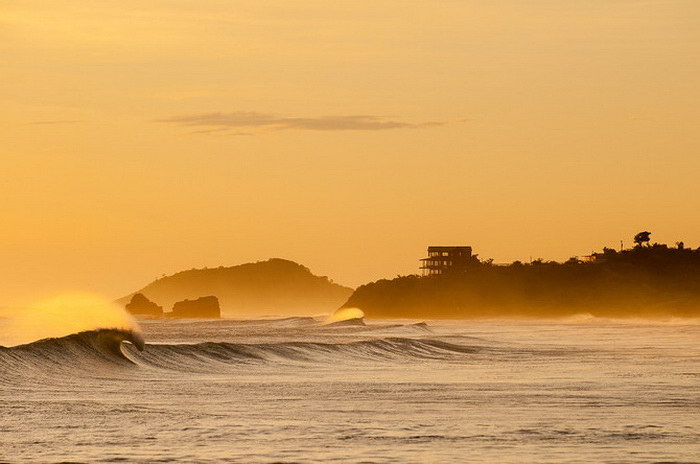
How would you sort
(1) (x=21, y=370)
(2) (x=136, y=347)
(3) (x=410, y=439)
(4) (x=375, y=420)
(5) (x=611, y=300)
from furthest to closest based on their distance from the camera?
(5) (x=611, y=300) < (2) (x=136, y=347) < (1) (x=21, y=370) < (4) (x=375, y=420) < (3) (x=410, y=439)

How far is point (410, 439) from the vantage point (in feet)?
70.4

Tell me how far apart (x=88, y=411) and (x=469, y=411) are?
7.35 m

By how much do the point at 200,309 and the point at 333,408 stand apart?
170837mm

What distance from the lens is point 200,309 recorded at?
642 ft

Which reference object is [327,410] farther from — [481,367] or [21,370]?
[481,367]

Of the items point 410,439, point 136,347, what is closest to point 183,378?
point 136,347

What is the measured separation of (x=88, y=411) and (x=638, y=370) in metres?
18.6

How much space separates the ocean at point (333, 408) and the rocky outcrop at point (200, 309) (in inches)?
5757

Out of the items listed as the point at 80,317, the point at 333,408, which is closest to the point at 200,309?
the point at 80,317

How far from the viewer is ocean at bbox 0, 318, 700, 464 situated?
789 inches

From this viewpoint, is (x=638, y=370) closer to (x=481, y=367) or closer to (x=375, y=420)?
(x=481, y=367)

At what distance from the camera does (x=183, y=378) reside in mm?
36875

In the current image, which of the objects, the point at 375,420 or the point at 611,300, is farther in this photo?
the point at 611,300

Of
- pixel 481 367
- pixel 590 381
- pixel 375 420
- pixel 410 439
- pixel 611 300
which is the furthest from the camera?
pixel 611 300
